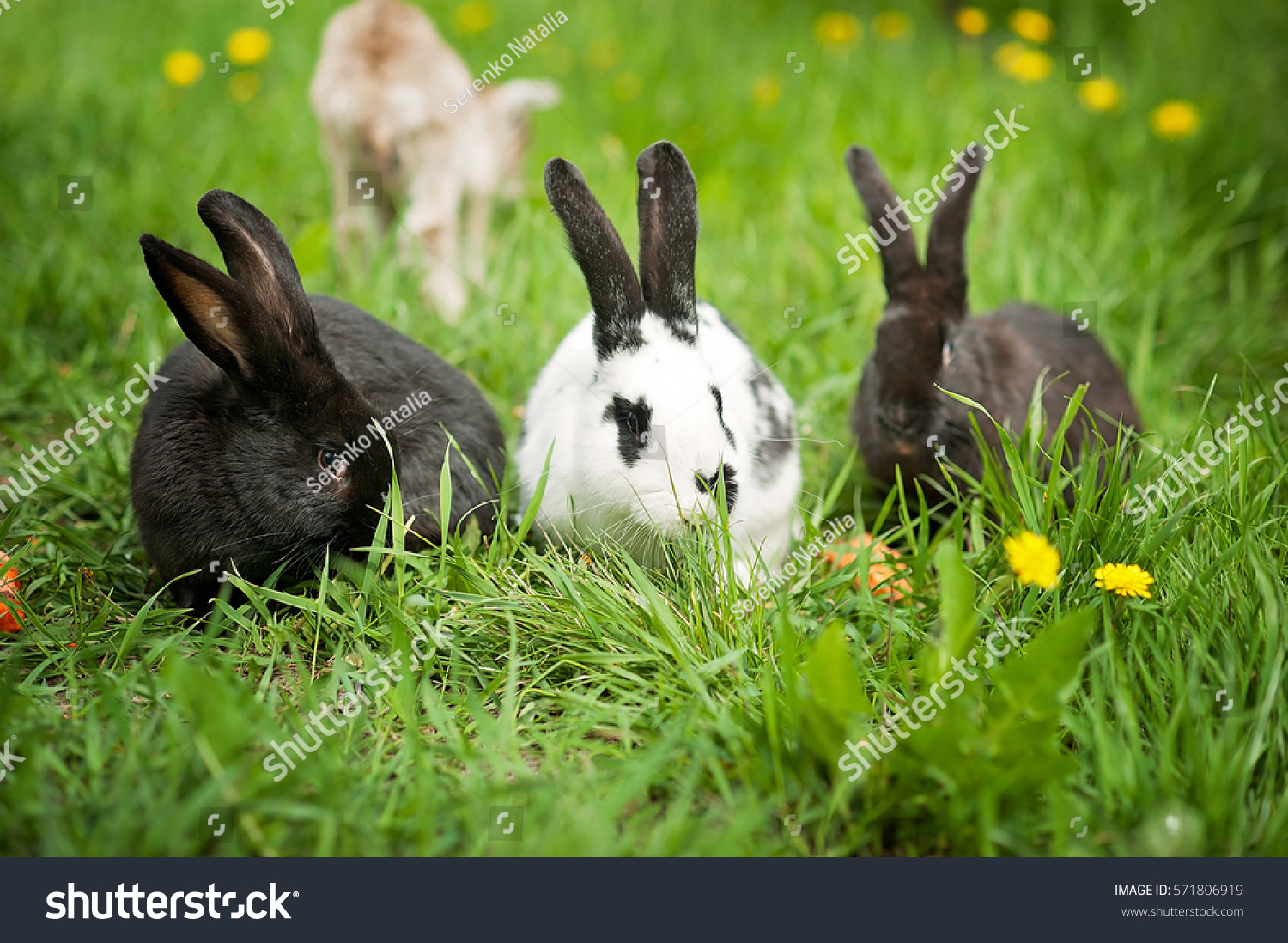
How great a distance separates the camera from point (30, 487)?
152 inches

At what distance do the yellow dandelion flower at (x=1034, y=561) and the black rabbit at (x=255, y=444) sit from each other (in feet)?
6.29

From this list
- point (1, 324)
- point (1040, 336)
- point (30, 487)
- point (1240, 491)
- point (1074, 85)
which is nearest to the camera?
point (1240, 491)

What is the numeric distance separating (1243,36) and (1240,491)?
585cm

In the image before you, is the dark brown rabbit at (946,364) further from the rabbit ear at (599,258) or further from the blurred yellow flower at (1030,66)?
the blurred yellow flower at (1030,66)

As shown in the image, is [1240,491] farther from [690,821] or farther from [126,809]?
[126,809]

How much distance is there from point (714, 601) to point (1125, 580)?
1.22 meters

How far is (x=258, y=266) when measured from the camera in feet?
10.7

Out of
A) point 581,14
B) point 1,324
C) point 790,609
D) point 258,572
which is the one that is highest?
point 581,14

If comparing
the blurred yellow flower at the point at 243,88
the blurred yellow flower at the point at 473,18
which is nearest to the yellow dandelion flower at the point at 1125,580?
the blurred yellow flower at the point at 243,88

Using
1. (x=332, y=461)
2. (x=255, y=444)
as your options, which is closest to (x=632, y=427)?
(x=332, y=461)

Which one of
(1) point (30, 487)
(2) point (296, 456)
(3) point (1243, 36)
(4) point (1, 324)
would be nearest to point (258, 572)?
(2) point (296, 456)

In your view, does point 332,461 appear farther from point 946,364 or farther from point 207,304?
point 946,364

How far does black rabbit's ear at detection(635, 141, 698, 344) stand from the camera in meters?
3.54

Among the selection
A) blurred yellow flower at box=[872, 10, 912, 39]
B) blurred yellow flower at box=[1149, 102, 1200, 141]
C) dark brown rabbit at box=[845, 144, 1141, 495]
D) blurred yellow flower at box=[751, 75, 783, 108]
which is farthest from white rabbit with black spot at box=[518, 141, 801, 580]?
blurred yellow flower at box=[872, 10, 912, 39]
